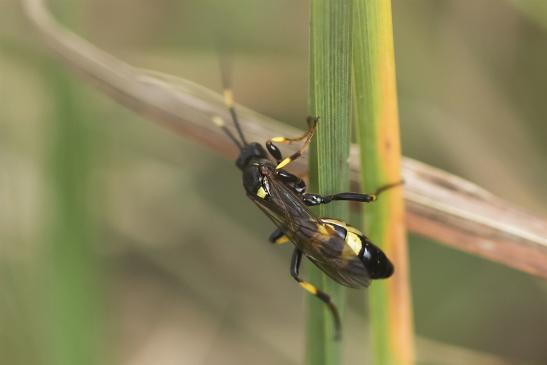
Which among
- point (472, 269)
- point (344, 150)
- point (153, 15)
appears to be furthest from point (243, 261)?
point (344, 150)

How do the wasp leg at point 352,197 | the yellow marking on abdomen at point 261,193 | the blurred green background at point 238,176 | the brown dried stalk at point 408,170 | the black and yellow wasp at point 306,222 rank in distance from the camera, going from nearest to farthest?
the wasp leg at point 352,197 < the black and yellow wasp at point 306,222 < the brown dried stalk at point 408,170 < the yellow marking on abdomen at point 261,193 < the blurred green background at point 238,176

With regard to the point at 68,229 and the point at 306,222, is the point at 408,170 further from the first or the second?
the point at 68,229

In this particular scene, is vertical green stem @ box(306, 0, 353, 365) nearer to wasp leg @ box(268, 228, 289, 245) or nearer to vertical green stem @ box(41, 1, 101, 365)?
wasp leg @ box(268, 228, 289, 245)

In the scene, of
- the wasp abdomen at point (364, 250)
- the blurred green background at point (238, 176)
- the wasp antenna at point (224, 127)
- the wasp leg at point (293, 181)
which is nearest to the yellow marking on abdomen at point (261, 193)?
the wasp leg at point (293, 181)

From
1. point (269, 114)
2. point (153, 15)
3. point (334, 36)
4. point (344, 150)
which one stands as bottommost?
point (344, 150)

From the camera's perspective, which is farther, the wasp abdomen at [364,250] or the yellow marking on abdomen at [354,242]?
the yellow marking on abdomen at [354,242]

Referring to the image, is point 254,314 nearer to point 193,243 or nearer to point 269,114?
point 193,243

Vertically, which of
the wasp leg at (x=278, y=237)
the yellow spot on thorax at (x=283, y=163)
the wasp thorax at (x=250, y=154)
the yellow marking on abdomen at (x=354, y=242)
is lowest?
the yellow marking on abdomen at (x=354, y=242)

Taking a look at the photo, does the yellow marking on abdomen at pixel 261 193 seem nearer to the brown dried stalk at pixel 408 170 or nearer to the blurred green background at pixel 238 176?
the brown dried stalk at pixel 408 170
